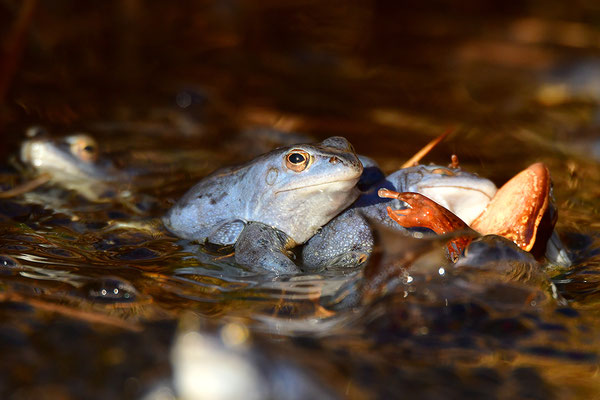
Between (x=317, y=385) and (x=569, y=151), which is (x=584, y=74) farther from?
(x=317, y=385)

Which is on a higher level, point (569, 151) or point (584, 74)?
point (584, 74)

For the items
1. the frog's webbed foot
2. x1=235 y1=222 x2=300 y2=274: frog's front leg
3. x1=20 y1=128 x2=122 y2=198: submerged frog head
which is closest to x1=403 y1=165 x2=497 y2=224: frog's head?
the frog's webbed foot

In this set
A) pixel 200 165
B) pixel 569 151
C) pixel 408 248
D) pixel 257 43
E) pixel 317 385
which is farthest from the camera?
pixel 257 43

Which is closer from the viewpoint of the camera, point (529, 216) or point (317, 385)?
point (317, 385)

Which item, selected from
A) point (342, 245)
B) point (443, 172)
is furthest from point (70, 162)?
point (443, 172)

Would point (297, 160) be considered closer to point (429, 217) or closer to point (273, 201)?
point (273, 201)

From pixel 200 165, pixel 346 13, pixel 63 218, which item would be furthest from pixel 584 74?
pixel 63 218

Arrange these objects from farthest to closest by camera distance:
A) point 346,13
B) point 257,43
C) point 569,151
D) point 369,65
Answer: point 346,13
point 257,43
point 369,65
point 569,151
